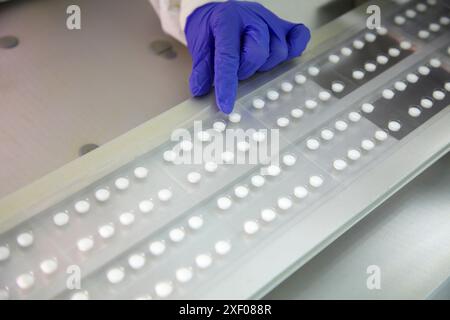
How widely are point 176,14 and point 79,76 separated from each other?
241mm

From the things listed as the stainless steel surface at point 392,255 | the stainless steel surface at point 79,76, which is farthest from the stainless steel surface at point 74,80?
the stainless steel surface at point 392,255

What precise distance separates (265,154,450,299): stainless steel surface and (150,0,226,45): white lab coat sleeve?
1.80 ft

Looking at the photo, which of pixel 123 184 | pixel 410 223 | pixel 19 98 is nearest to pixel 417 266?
pixel 410 223

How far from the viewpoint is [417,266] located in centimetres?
104

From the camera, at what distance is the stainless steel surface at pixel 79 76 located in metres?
1.18

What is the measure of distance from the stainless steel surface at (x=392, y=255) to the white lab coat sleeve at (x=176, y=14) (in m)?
0.55

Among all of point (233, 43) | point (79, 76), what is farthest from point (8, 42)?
point (233, 43)

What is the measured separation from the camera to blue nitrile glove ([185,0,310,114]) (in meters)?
1.15

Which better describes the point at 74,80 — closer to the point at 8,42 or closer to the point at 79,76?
the point at 79,76

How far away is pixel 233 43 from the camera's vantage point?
1.18 meters

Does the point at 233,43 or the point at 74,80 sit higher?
the point at 233,43

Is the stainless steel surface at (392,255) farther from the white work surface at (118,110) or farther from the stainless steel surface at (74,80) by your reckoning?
the stainless steel surface at (74,80)

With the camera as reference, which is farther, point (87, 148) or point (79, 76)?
point (79, 76)

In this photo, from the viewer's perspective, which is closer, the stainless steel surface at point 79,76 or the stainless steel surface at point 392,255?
the stainless steel surface at point 392,255
